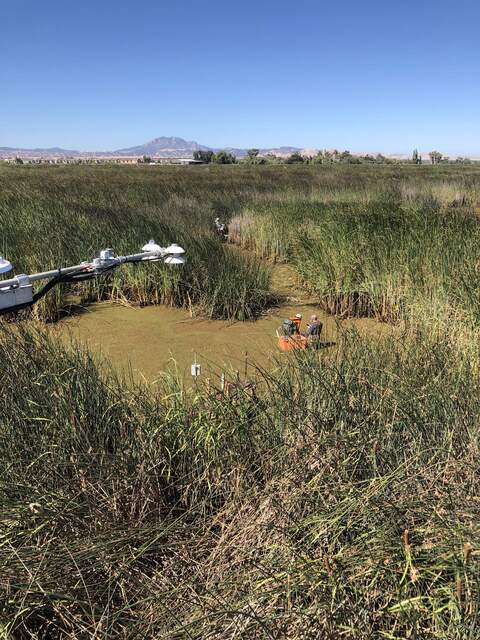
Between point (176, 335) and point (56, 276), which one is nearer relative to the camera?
point (56, 276)

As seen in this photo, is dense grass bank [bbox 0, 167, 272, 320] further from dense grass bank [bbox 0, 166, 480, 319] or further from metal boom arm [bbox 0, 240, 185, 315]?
metal boom arm [bbox 0, 240, 185, 315]

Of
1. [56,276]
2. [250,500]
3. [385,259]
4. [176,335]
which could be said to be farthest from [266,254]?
[250,500]

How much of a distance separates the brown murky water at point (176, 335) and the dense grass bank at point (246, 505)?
1.52 m

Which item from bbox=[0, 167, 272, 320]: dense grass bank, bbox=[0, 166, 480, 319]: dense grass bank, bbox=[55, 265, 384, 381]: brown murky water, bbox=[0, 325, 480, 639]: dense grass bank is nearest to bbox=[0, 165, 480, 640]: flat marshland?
bbox=[0, 325, 480, 639]: dense grass bank

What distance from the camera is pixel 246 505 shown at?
1.65 metres

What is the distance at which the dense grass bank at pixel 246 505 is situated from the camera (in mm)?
1252

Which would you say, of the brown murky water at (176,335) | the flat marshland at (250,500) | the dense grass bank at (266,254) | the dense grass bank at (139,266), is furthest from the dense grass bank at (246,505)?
the dense grass bank at (139,266)

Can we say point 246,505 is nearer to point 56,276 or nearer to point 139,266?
point 56,276

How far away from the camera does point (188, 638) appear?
1.22 metres

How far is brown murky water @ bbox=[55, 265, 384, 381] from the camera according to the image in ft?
13.1

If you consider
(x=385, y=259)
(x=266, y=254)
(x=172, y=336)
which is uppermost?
(x=385, y=259)

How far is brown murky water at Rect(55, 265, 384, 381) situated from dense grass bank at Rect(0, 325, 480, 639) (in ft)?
Answer: 5.00

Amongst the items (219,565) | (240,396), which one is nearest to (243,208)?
(240,396)

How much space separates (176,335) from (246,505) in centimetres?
328
